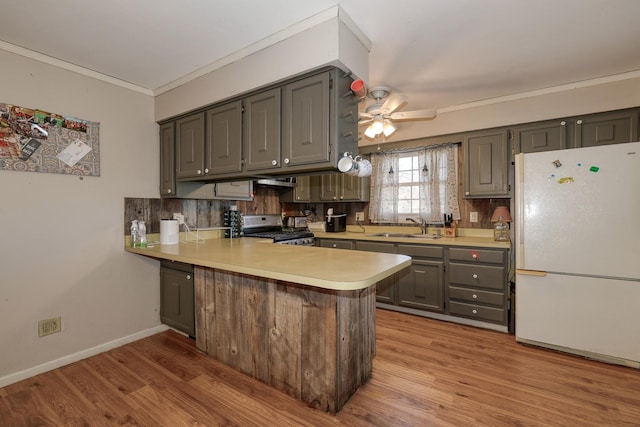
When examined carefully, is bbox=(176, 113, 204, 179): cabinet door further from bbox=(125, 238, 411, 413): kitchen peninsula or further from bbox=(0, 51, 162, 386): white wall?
bbox=(125, 238, 411, 413): kitchen peninsula

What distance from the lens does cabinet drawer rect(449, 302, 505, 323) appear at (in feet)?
9.32

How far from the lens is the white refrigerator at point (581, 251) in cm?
216

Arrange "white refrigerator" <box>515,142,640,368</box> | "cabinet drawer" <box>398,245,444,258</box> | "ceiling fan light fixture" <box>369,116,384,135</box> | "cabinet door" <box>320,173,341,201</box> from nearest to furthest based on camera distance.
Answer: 1. "white refrigerator" <box>515,142,640,368</box>
2. "ceiling fan light fixture" <box>369,116,384,135</box>
3. "cabinet drawer" <box>398,245,444,258</box>
4. "cabinet door" <box>320,173,341,201</box>

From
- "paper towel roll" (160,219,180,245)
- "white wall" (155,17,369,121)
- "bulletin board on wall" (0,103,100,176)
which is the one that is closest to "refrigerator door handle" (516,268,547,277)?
"white wall" (155,17,369,121)

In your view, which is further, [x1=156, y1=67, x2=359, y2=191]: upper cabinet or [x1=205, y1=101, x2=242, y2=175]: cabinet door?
[x1=205, y1=101, x2=242, y2=175]: cabinet door

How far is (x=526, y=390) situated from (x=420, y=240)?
157cm

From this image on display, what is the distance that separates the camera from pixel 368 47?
79.1 inches

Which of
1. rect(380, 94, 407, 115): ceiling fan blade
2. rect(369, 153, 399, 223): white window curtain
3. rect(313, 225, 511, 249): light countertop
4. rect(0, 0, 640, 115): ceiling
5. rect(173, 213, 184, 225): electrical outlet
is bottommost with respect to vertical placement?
rect(313, 225, 511, 249): light countertop

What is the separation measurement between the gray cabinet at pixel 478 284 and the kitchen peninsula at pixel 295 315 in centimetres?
139

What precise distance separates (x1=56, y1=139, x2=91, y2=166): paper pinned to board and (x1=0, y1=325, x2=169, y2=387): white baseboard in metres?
1.54

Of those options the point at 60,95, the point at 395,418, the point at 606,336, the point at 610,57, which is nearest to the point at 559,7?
the point at 610,57

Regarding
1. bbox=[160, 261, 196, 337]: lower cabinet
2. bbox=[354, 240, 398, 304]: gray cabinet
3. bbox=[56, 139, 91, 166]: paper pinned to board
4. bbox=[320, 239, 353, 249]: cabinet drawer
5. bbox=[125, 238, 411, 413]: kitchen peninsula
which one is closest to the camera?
bbox=[125, 238, 411, 413]: kitchen peninsula

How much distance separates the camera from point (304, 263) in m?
1.78

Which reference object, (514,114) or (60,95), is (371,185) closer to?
(514,114)
